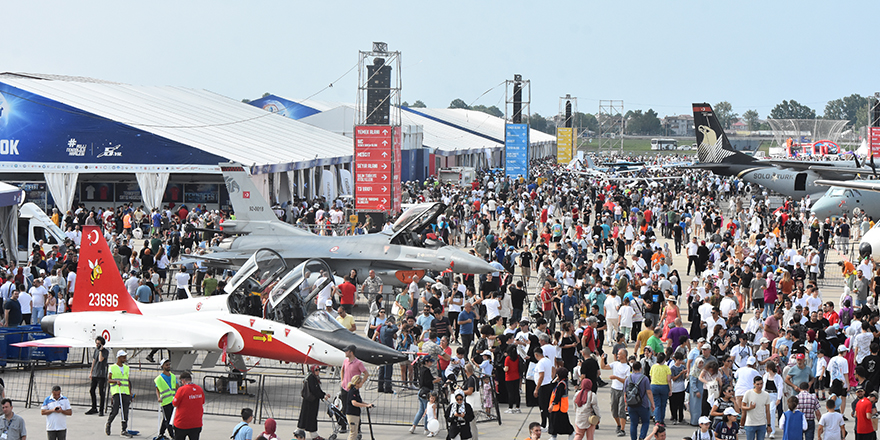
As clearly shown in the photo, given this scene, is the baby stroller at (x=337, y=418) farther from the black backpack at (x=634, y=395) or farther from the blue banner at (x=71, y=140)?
the blue banner at (x=71, y=140)

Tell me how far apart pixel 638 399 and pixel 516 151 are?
4089cm

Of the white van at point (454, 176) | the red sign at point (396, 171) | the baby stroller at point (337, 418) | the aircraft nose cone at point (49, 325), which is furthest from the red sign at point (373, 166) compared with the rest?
the white van at point (454, 176)

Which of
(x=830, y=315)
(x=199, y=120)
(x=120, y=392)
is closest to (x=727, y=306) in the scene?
(x=830, y=315)

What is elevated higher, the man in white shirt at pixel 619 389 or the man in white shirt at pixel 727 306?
the man in white shirt at pixel 727 306

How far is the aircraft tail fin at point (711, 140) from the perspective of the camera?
46.2 m

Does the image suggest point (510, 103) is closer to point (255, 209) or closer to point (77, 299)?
point (255, 209)

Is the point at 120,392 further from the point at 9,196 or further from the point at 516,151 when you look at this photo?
the point at 516,151

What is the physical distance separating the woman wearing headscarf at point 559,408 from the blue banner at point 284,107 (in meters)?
54.0

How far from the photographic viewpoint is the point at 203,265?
21328mm

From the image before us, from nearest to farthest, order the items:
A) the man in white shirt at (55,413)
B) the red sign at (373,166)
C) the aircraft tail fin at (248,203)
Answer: the man in white shirt at (55,413) → the aircraft tail fin at (248,203) → the red sign at (373,166)

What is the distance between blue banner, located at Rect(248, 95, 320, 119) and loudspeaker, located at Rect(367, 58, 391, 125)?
2906cm

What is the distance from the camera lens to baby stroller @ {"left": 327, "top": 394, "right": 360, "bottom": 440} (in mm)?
11102

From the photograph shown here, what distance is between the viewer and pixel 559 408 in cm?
1072

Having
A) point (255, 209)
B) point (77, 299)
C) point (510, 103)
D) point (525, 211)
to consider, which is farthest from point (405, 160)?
point (77, 299)
